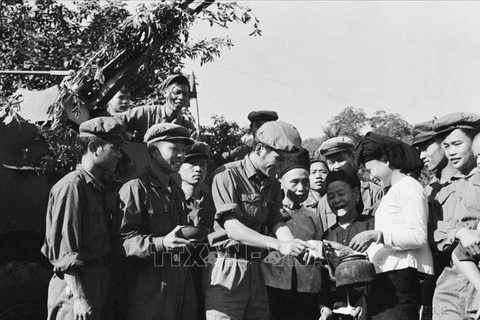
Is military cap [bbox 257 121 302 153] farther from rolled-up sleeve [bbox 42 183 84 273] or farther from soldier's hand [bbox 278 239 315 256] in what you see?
rolled-up sleeve [bbox 42 183 84 273]

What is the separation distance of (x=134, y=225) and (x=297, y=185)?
81.7 inches

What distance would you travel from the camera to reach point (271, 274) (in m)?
7.63

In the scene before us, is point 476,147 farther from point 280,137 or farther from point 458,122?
point 280,137

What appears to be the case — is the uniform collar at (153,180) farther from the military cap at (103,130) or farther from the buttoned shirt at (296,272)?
the buttoned shirt at (296,272)

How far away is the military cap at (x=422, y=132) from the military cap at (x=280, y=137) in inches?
53.2

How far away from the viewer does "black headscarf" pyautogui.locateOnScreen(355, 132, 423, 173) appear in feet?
22.9

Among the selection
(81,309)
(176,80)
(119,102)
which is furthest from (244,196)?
(119,102)

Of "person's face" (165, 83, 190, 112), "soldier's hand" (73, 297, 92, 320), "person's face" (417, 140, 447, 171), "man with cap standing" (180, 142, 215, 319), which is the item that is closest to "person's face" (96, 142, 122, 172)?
"soldier's hand" (73, 297, 92, 320)

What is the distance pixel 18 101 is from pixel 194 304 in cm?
261

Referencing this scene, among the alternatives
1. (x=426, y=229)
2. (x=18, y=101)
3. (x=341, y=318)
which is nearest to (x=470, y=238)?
(x=426, y=229)

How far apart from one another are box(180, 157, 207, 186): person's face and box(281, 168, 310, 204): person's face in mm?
768

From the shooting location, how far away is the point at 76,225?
620cm

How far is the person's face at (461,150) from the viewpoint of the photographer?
6945mm

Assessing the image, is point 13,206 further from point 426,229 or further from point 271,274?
point 426,229
